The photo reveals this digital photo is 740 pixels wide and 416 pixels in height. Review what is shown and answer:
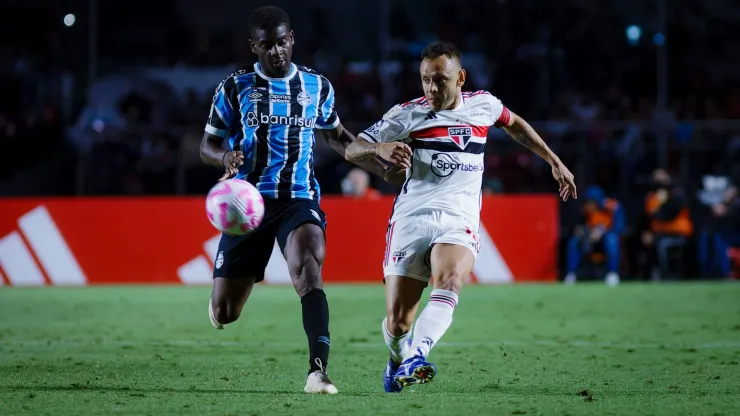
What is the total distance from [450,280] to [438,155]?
85 cm

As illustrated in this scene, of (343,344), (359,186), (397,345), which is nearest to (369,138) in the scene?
(397,345)

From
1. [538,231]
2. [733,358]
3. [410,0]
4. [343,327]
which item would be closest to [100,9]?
[410,0]

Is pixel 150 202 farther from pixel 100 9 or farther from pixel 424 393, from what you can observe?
pixel 424 393

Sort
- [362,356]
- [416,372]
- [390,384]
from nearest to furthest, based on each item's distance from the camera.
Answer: [416,372], [390,384], [362,356]

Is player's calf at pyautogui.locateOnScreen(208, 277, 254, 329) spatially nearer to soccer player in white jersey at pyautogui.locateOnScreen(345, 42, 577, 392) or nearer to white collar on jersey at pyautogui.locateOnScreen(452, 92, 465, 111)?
soccer player in white jersey at pyautogui.locateOnScreen(345, 42, 577, 392)

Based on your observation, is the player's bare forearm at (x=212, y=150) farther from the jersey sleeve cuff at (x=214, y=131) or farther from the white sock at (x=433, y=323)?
the white sock at (x=433, y=323)

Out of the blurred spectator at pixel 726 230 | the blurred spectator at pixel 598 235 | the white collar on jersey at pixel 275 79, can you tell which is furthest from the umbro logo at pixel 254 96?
the blurred spectator at pixel 726 230

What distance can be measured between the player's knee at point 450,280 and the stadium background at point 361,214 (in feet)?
2.06

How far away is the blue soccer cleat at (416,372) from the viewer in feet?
19.0

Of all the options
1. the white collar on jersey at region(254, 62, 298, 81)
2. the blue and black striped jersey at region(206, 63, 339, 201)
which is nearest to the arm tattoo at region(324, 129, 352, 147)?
the blue and black striped jersey at region(206, 63, 339, 201)

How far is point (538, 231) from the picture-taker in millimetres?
18094

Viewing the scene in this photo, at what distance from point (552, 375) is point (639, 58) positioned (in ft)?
54.6

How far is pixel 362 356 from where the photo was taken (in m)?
8.98

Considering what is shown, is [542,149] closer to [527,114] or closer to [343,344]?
[343,344]
